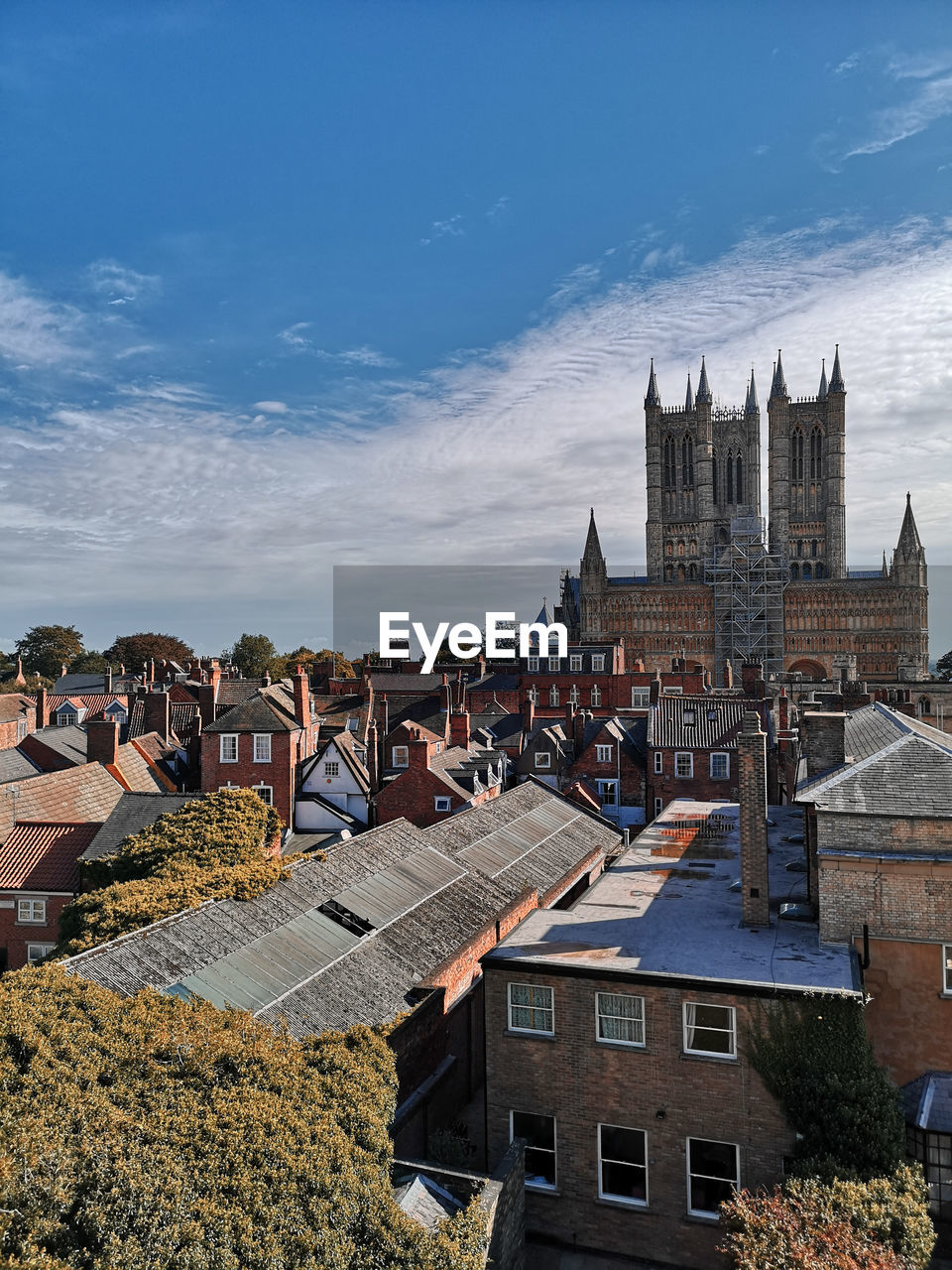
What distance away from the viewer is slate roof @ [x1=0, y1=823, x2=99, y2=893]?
30.2 metres

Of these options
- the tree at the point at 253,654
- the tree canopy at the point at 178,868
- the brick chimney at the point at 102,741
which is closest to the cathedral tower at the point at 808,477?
the tree at the point at 253,654

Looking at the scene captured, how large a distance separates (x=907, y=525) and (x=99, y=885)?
12361cm

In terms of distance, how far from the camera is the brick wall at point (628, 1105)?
53.2ft

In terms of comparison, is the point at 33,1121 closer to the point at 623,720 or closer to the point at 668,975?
the point at 668,975

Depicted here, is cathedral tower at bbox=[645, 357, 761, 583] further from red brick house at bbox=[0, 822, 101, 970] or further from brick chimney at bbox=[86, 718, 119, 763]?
red brick house at bbox=[0, 822, 101, 970]

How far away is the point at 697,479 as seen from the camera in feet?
452

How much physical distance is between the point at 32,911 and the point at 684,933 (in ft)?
76.9

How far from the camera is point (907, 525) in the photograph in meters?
124

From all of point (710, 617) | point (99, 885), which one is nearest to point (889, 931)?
point (99, 885)

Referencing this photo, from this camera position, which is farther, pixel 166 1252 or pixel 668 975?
pixel 668 975

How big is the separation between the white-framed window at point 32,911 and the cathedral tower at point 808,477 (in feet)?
396

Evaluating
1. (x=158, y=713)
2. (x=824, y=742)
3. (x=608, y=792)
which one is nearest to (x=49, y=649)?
(x=158, y=713)

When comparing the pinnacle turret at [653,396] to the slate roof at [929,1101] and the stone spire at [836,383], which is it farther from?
the slate roof at [929,1101]

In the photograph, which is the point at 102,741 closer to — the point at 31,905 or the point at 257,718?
the point at 257,718
